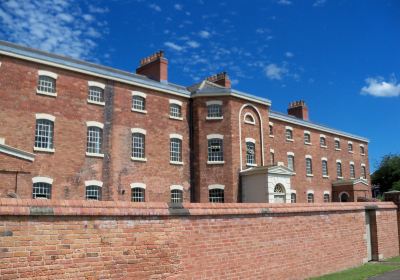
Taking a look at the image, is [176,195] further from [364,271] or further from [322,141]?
[322,141]

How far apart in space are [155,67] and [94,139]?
902 centimetres

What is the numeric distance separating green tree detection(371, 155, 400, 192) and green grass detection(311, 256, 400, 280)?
53580 mm

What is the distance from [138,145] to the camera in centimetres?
2692

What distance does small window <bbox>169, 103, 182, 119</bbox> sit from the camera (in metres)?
29.2

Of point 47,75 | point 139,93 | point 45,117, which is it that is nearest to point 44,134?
point 45,117

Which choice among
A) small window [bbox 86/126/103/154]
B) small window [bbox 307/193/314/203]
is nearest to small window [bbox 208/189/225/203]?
small window [bbox 86/126/103/154]

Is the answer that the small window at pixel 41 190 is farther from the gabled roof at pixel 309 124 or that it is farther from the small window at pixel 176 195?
the gabled roof at pixel 309 124

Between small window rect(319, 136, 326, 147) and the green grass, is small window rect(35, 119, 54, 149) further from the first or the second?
small window rect(319, 136, 326, 147)

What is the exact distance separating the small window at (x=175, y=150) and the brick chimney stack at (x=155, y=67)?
4.94 meters

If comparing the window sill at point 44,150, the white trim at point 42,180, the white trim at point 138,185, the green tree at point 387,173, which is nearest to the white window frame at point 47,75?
the window sill at point 44,150

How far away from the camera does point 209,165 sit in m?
29.2

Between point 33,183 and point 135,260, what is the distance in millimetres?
14552

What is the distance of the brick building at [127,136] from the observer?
21938 mm

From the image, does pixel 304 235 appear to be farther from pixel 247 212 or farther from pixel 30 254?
pixel 30 254
